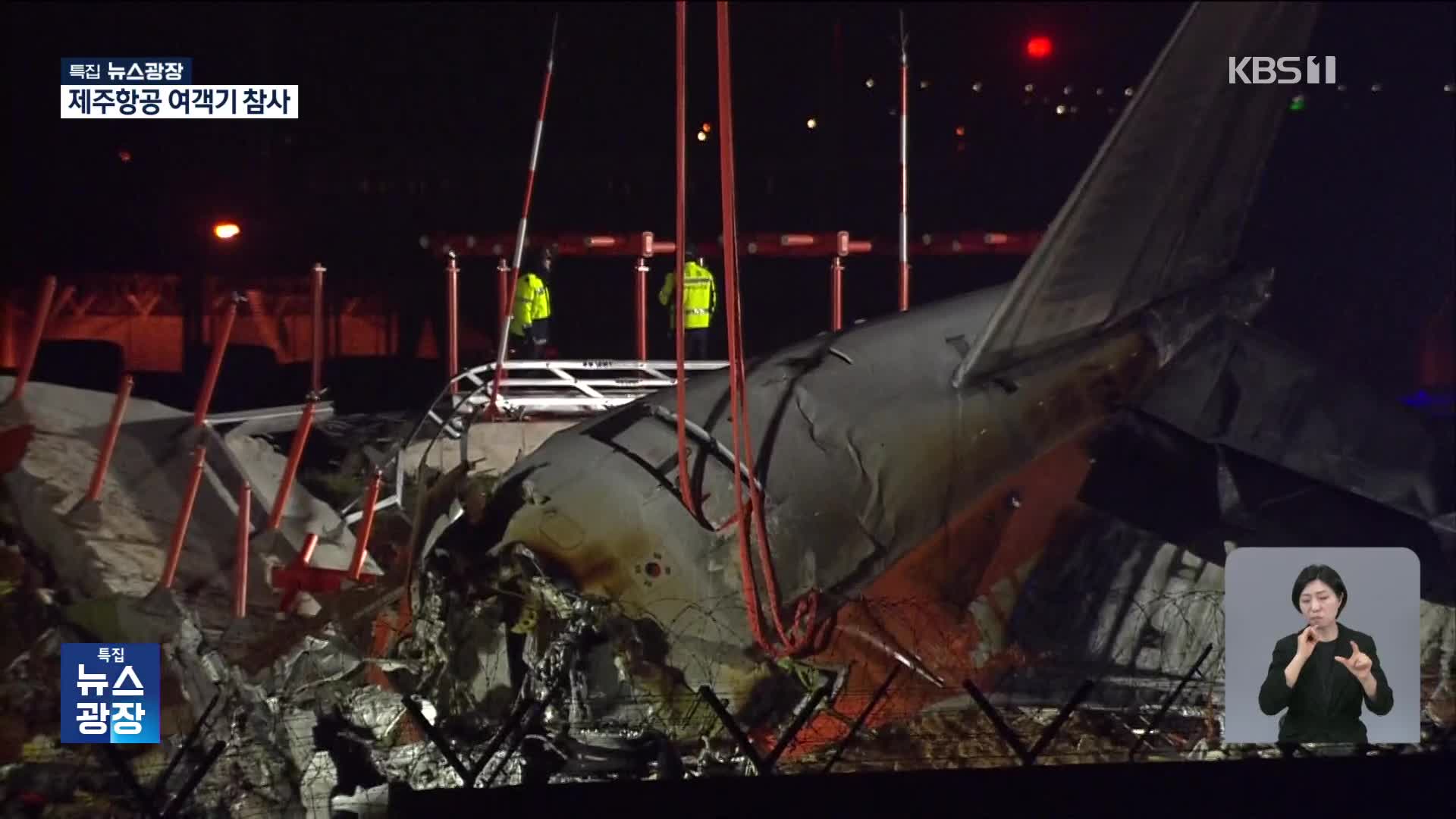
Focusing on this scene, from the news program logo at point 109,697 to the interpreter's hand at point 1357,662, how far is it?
116 inches

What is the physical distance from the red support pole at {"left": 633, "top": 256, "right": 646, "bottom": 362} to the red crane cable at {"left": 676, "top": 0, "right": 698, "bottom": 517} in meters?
0.10

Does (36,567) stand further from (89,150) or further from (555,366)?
(555,366)

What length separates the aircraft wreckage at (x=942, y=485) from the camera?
4066mm

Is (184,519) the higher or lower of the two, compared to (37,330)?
lower

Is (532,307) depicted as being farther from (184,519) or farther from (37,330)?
(37,330)

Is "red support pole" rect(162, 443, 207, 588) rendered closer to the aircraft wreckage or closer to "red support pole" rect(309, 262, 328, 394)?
"red support pole" rect(309, 262, 328, 394)

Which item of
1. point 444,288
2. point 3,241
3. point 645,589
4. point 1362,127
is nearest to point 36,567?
point 3,241

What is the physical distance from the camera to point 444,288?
13.8ft

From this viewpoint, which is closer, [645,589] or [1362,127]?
[645,589]

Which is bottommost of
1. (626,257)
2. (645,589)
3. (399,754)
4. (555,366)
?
(399,754)

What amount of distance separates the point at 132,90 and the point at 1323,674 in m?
3.34

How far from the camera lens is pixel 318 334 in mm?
4156

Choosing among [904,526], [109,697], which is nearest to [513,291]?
[904,526]

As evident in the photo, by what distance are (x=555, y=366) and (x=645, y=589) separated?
620 millimetres
